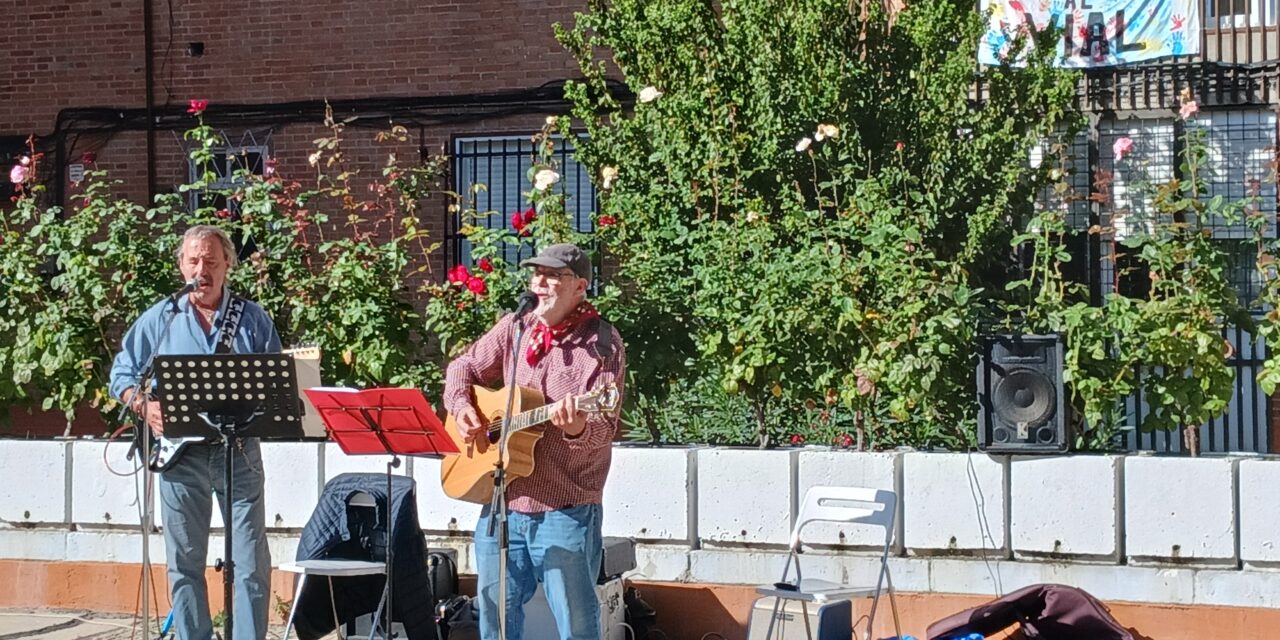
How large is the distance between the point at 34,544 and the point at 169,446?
2387 millimetres

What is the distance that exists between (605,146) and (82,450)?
156 inches

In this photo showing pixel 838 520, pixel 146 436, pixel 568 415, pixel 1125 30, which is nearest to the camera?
pixel 568 415

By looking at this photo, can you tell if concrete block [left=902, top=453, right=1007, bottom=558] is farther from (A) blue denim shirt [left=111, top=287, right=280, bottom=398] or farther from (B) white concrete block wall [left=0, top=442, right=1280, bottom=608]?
(A) blue denim shirt [left=111, top=287, right=280, bottom=398]

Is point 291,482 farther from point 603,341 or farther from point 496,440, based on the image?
point 603,341

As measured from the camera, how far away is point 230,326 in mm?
6434

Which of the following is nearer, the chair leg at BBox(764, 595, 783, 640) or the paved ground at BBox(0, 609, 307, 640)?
the chair leg at BBox(764, 595, 783, 640)

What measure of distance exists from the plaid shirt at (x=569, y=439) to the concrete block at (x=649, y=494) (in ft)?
5.66

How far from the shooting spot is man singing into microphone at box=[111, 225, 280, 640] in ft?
20.8

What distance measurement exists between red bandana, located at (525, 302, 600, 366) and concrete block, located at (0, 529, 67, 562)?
149 inches

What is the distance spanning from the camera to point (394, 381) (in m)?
8.04

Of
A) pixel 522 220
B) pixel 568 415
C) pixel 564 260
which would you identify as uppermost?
pixel 522 220

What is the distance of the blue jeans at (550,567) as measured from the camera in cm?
547

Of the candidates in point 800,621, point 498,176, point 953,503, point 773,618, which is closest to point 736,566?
point 800,621

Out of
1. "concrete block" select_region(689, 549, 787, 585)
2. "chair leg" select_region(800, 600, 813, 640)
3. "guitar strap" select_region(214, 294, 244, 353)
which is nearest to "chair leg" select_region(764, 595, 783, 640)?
"chair leg" select_region(800, 600, 813, 640)
